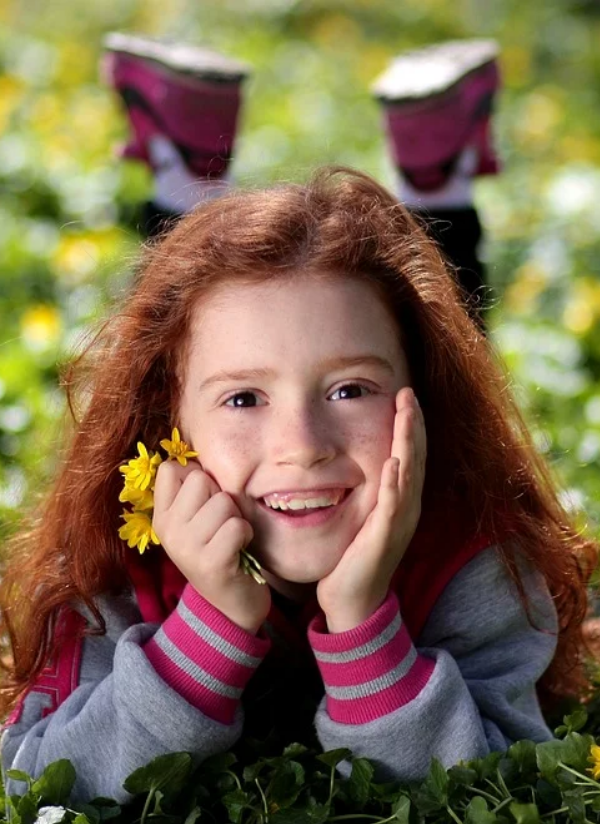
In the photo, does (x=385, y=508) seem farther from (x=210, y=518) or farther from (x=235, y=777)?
(x=235, y=777)

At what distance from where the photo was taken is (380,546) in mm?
2020

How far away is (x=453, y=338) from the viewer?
2.27 metres

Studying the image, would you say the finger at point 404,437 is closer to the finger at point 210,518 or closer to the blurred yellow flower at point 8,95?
the finger at point 210,518

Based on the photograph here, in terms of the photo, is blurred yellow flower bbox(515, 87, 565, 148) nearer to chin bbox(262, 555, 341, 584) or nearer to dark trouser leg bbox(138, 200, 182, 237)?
dark trouser leg bbox(138, 200, 182, 237)

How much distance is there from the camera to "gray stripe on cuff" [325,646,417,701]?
2027 mm

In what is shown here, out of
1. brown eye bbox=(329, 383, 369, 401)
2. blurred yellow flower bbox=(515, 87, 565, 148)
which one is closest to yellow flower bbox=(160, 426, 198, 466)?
brown eye bbox=(329, 383, 369, 401)

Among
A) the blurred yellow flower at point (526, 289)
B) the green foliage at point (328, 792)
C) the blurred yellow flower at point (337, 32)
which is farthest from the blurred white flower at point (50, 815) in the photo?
the blurred yellow flower at point (337, 32)


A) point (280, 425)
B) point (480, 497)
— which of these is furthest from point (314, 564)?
point (480, 497)

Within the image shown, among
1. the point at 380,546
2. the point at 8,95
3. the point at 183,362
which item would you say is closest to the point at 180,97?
the point at 183,362

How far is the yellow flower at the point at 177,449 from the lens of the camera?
2.13 meters

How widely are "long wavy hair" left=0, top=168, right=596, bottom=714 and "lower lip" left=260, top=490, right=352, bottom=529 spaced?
1.00 ft

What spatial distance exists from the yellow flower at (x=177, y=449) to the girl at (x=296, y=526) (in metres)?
0.02

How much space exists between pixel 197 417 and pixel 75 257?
3034mm

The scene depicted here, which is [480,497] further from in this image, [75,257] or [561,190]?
[561,190]
